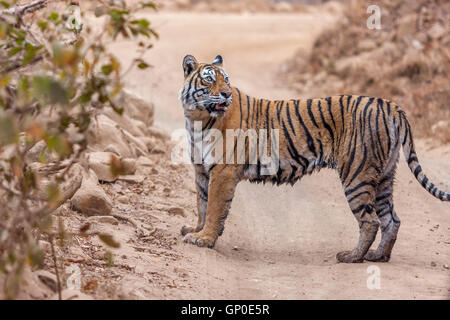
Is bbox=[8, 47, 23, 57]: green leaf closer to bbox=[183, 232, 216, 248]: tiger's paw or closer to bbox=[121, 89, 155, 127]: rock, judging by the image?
bbox=[183, 232, 216, 248]: tiger's paw

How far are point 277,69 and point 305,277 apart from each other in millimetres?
13547

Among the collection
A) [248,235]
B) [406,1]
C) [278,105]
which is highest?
[406,1]

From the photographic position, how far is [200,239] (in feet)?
20.9

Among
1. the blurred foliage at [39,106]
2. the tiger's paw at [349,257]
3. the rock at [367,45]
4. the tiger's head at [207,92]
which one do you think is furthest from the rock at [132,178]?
the rock at [367,45]

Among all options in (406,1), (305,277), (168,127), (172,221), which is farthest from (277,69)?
(305,277)

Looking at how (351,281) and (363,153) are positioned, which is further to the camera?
(363,153)

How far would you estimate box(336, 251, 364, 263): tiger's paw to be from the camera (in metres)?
6.12

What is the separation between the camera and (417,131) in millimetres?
11352

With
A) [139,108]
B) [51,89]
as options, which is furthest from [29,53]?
[139,108]

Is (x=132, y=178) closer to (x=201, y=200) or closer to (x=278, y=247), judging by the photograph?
(x=201, y=200)

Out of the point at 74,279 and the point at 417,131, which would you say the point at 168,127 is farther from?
the point at 74,279

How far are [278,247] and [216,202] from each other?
2.90 feet

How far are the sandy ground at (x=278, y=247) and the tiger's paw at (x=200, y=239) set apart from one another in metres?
0.07
